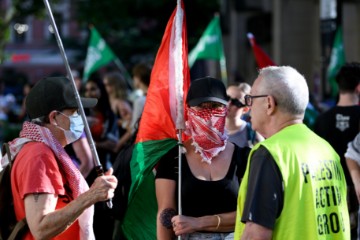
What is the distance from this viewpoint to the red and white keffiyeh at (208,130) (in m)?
5.16

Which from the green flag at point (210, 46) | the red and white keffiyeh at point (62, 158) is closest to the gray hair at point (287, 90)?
the red and white keffiyeh at point (62, 158)

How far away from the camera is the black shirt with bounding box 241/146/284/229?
3762mm

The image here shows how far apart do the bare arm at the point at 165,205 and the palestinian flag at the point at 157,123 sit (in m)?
0.32

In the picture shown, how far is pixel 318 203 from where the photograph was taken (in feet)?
13.0

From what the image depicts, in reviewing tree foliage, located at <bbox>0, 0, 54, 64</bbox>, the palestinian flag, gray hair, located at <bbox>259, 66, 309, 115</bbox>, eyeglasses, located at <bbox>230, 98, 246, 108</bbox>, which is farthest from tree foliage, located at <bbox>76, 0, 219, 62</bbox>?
gray hair, located at <bbox>259, 66, 309, 115</bbox>

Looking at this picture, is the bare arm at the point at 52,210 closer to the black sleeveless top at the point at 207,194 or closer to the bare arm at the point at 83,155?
the black sleeveless top at the point at 207,194

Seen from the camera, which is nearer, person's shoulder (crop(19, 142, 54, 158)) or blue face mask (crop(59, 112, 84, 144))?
person's shoulder (crop(19, 142, 54, 158))

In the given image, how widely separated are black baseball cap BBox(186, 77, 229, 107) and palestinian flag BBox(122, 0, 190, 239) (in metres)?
0.20

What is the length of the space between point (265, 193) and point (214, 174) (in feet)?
4.42

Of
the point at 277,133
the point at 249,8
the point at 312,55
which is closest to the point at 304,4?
the point at 312,55

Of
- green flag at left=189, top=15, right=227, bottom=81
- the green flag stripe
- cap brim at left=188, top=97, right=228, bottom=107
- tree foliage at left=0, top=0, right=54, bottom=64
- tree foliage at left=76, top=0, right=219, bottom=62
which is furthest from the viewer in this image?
tree foliage at left=76, top=0, right=219, bottom=62

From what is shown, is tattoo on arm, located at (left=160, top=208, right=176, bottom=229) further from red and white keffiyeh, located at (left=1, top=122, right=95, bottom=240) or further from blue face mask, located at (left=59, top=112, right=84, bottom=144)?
blue face mask, located at (left=59, top=112, right=84, bottom=144)

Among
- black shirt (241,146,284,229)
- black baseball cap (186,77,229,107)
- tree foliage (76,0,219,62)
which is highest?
black baseball cap (186,77,229,107)

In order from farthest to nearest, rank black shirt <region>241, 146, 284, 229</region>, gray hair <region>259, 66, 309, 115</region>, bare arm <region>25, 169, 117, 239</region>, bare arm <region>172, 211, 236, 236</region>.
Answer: bare arm <region>172, 211, 236, 236</region> → bare arm <region>25, 169, 117, 239</region> → gray hair <region>259, 66, 309, 115</region> → black shirt <region>241, 146, 284, 229</region>
